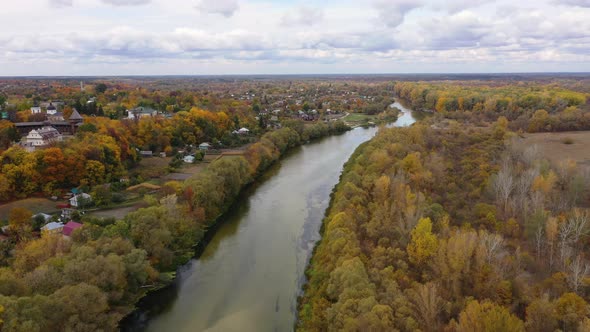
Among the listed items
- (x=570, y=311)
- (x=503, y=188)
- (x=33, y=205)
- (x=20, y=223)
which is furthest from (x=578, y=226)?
(x=33, y=205)

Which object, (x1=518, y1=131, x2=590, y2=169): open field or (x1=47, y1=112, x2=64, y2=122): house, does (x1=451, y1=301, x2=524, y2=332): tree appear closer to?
(x1=518, y1=131, x2=590, y2=169): open field

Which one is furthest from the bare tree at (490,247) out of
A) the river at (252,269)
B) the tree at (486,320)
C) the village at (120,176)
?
the village at (120,176)

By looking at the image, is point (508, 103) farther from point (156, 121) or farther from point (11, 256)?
point (11, 256)

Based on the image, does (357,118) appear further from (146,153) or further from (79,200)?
(79,200)

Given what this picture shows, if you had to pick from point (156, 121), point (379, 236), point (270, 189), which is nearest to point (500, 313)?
point (379, 236)

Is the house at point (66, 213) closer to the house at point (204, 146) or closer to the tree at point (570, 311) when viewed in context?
the house at point (204, 146)
